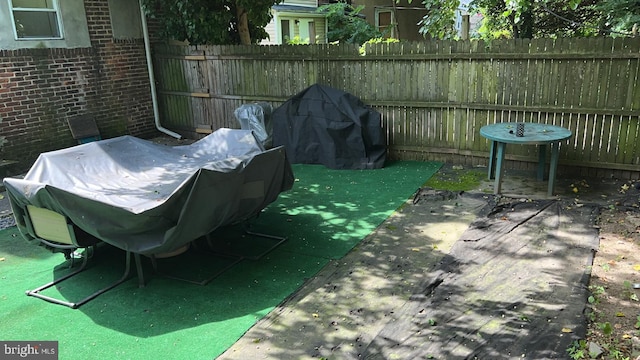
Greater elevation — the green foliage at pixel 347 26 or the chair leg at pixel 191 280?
the green foliage at pixel 347 26

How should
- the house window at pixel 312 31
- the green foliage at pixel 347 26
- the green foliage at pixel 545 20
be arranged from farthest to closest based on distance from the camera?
the house window at pixel 312 31 → the green foliage at pixel 347 26 → the green foliage at pixel 545 20

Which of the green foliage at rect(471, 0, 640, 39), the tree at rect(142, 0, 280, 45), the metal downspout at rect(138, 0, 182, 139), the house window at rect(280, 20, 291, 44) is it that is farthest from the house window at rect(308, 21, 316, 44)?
the metal downspout at rect(138, 0, 182, 139)

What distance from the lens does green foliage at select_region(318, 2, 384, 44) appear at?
13.8m

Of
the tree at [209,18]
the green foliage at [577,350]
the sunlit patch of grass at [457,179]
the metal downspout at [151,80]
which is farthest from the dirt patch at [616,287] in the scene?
the metal downspout at [151,80]

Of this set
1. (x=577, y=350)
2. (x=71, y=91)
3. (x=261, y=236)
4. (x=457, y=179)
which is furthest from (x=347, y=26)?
(x=577, y=350)

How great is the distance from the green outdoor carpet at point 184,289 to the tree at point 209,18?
15.0 feet

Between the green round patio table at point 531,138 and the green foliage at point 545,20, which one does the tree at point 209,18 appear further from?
the green round patio table at point 531,138

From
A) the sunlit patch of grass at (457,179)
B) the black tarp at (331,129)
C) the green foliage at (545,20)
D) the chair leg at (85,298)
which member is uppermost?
the green foliage at (545,20)

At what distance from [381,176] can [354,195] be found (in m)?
0.91

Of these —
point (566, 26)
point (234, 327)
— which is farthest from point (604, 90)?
point (234, 327)

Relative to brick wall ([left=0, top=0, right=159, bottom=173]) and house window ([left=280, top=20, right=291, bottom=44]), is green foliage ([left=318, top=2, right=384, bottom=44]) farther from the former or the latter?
brick wall ([left=0, top=0, right=159, bottom=173])

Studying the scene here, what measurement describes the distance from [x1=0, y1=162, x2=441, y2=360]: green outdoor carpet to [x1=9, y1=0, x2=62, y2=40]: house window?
400 cm

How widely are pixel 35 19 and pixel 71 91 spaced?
1.25 meters

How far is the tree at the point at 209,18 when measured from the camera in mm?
8891
